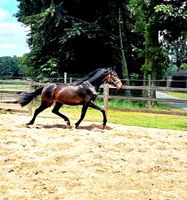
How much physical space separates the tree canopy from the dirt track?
1377 cm

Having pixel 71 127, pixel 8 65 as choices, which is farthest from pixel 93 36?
pixel 8 65

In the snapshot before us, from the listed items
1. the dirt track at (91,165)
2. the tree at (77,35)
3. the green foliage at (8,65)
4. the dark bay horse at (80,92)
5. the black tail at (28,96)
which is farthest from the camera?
the green foliage at (8,65)

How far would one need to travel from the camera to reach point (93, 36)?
80.3ft

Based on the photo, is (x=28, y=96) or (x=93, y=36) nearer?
(x=28, y=96)

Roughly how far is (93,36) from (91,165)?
59.9ft

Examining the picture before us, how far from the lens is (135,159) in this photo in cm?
741

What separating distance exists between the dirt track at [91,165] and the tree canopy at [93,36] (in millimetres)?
13774

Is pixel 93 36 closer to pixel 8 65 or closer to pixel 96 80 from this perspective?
pixel 96 80

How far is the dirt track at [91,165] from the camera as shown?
5.56m

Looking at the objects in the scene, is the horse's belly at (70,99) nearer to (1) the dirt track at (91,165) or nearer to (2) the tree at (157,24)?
(1) the dirt track at (91,165)

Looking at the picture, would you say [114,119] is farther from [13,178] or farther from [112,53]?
[112,53]

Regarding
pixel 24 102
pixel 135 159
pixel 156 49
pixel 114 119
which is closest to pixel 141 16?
pixel 156 49

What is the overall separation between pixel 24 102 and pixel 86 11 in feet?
53.2

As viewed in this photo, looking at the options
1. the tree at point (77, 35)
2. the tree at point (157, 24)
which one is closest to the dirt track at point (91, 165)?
the tree at point (157, 24)
